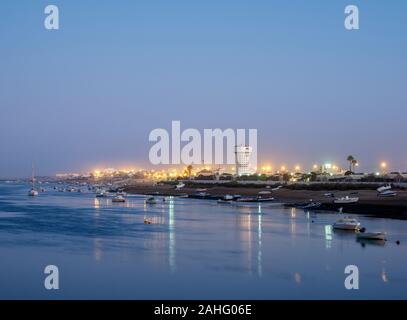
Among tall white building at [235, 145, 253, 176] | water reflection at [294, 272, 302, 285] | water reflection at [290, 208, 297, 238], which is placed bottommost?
water reflection at [294, 272, 302, 285]

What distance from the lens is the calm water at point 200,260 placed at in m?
23.9

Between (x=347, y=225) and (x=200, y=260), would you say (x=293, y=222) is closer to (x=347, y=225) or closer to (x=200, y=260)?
(x=347, y=225)

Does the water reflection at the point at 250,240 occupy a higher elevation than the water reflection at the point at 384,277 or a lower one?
higher

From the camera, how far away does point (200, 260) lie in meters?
30.7

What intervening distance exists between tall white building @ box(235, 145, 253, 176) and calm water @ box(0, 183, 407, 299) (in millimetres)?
141658

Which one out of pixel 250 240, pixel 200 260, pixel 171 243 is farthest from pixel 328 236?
pixel 200 260

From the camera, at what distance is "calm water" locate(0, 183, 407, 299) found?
23.9m

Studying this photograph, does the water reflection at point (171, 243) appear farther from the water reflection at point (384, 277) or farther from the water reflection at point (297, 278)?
the water reflection at point (384, 277)

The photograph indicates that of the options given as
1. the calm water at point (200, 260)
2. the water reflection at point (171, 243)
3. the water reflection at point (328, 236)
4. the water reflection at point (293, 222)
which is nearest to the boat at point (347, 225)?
the water reflection at point (328, 236)

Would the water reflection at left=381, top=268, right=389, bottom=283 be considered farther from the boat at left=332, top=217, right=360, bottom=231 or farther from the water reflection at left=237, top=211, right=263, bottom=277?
the boat at left=332, top=217, right=360, bottom=231

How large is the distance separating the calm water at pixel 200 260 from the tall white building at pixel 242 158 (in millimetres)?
141658

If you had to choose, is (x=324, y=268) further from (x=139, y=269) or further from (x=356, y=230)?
(x=356, y=230)

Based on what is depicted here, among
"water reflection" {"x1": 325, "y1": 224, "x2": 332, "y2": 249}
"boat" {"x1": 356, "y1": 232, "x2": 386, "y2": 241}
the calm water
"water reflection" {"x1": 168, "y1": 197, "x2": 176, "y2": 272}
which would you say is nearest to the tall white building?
"water reflection" {"x1": 168, "y1": 197, "x2": 176, "y2": 272}

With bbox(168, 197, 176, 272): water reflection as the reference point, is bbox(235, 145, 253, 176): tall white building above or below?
above
